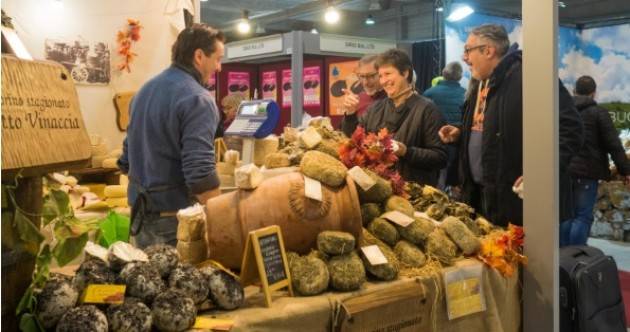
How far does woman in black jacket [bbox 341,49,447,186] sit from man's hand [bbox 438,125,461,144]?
31 mm

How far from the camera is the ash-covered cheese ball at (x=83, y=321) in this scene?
46.9 inches

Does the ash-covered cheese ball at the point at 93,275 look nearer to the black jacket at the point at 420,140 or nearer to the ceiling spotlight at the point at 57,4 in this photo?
the black jacket at the point at 420,140

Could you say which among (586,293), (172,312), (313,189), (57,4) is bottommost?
(586,293)

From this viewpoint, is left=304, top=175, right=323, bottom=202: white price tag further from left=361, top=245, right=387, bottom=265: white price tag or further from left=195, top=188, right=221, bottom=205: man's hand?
left=195, top=188, right=221, bottom=205: man's hand

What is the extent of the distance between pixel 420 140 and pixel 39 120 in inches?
85.5

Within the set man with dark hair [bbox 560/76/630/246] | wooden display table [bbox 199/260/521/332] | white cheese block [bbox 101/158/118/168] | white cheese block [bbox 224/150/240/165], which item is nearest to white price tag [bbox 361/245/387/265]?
wooden display table [bbox 199/260/521/332]

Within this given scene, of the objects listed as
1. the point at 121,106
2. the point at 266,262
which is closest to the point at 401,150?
the point at 266,262

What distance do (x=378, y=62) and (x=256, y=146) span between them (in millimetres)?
752

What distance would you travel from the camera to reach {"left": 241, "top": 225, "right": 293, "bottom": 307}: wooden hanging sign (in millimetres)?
1568

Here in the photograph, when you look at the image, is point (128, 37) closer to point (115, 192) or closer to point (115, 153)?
point (115, 153)

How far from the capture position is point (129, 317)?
4.12 ft

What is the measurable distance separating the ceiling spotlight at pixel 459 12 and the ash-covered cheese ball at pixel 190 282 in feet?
18.5

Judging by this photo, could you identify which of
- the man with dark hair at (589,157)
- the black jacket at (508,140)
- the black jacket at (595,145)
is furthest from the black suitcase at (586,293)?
the black jacket at (595,145)

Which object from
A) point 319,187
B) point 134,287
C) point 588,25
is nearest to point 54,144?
point 134,287
